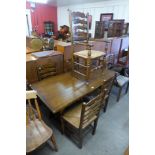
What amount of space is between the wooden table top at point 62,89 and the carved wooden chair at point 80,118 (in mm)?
212

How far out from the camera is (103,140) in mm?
1820

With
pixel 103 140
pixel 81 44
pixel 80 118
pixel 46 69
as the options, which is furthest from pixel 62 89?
pixel 103 140

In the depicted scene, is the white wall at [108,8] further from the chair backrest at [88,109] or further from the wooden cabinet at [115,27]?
the chair backrest at [88,109]

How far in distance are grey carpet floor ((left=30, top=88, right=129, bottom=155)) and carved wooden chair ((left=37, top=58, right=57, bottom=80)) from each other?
72 cm

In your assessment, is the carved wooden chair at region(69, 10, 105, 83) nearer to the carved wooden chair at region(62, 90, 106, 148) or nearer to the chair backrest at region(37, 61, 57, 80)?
the chair backrest at region(37, 61, 57, 80)

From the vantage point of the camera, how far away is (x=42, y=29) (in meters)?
6.77

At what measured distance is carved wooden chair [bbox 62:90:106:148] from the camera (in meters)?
1.43

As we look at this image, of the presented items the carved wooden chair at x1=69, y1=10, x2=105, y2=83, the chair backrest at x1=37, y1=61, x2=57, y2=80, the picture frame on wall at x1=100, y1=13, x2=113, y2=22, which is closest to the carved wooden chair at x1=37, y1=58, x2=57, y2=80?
the chair backrest at x1=37, y1=61, x2=57, y2=80

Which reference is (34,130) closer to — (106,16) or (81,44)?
(81,44)

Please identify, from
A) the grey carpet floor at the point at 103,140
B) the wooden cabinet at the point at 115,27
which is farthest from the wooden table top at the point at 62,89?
the wooden cabinet at the point at 115,27

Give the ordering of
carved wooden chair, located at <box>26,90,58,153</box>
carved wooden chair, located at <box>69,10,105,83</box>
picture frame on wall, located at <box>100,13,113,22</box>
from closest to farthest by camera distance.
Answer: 1. carved wooden chair, located at <box>26,90,58,153</box>
2. carved wooden chair, located at <box>69,10,105,83</box>
3. picture frame on wall, located at <box>100,13,113,22</box>

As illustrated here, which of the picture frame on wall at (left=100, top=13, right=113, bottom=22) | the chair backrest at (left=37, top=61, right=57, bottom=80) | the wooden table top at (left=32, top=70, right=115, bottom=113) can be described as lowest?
the wooden table top at (left=32, top=70, right=115, bottom=113)

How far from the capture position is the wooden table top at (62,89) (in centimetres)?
147

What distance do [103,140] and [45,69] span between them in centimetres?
135
